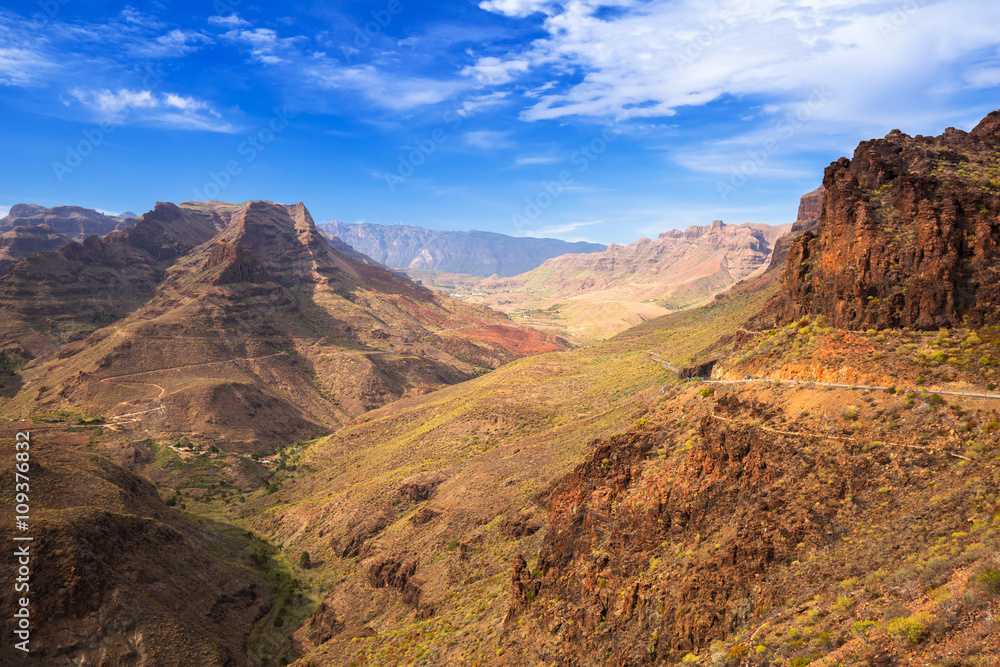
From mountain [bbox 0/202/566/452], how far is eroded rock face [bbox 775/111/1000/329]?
294ft

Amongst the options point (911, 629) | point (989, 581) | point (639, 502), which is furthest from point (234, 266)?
point (989, 581)

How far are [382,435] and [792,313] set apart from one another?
7015 centimetres

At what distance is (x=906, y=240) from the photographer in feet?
78.8

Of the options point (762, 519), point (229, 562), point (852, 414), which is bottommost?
point (229, 562)

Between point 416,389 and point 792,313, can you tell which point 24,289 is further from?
point 792,313

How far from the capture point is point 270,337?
425ft

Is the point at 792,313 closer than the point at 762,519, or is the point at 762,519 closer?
the point at 762,519

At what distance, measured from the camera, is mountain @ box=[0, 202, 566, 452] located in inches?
3738

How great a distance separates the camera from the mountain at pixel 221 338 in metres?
94.9

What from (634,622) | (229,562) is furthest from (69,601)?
(634,622)

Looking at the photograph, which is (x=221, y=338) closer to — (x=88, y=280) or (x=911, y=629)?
(x=88, y=280)

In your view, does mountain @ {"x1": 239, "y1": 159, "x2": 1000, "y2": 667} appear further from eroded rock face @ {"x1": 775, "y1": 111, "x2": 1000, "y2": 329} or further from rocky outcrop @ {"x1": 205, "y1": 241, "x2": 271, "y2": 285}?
rocky outcrop @ {"x1": 205, "y1": 241, "x2": 271, "y2": 285}

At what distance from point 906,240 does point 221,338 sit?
418 feet

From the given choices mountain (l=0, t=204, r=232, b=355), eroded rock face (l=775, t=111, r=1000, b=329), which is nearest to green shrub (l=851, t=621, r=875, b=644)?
eroded rock face (l=775, t=111, r=1000, b=329)
